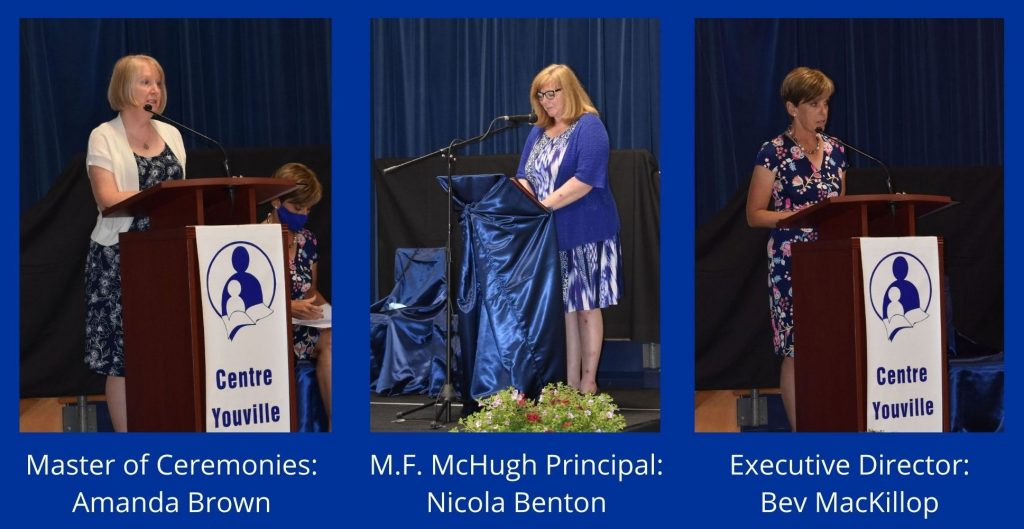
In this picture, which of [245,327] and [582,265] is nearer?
[245,327]

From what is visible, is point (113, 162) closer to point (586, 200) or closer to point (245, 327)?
point (245, 327)

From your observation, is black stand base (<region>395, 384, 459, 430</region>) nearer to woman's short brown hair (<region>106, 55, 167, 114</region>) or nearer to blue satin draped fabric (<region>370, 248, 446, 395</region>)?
blue satin draped fabric (<region>370, 248, 446, 395</region>)

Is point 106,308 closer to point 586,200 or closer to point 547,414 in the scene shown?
point 547,414

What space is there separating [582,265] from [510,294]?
1.14 feet

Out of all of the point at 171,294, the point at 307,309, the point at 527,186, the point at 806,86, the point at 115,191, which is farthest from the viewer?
the point at 527,186

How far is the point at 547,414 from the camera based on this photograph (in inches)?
139

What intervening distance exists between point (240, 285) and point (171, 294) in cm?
19

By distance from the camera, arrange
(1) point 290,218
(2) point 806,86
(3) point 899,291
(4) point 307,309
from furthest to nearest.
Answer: (1) point 290,218
(4) point 307,309
(2) point 806,86
(3) point 899,291

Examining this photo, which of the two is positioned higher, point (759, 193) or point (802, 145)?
point (802, 145)

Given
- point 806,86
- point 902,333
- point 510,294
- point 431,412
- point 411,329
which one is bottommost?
point 431,412

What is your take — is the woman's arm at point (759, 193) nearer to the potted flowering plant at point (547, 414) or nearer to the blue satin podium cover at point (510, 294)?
the blue satin podium cover at point (510, 294)

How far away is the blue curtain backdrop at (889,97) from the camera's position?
15.4 ft

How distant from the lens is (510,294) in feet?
12.6

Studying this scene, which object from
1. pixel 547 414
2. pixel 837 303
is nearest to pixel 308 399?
pixel 547 414
